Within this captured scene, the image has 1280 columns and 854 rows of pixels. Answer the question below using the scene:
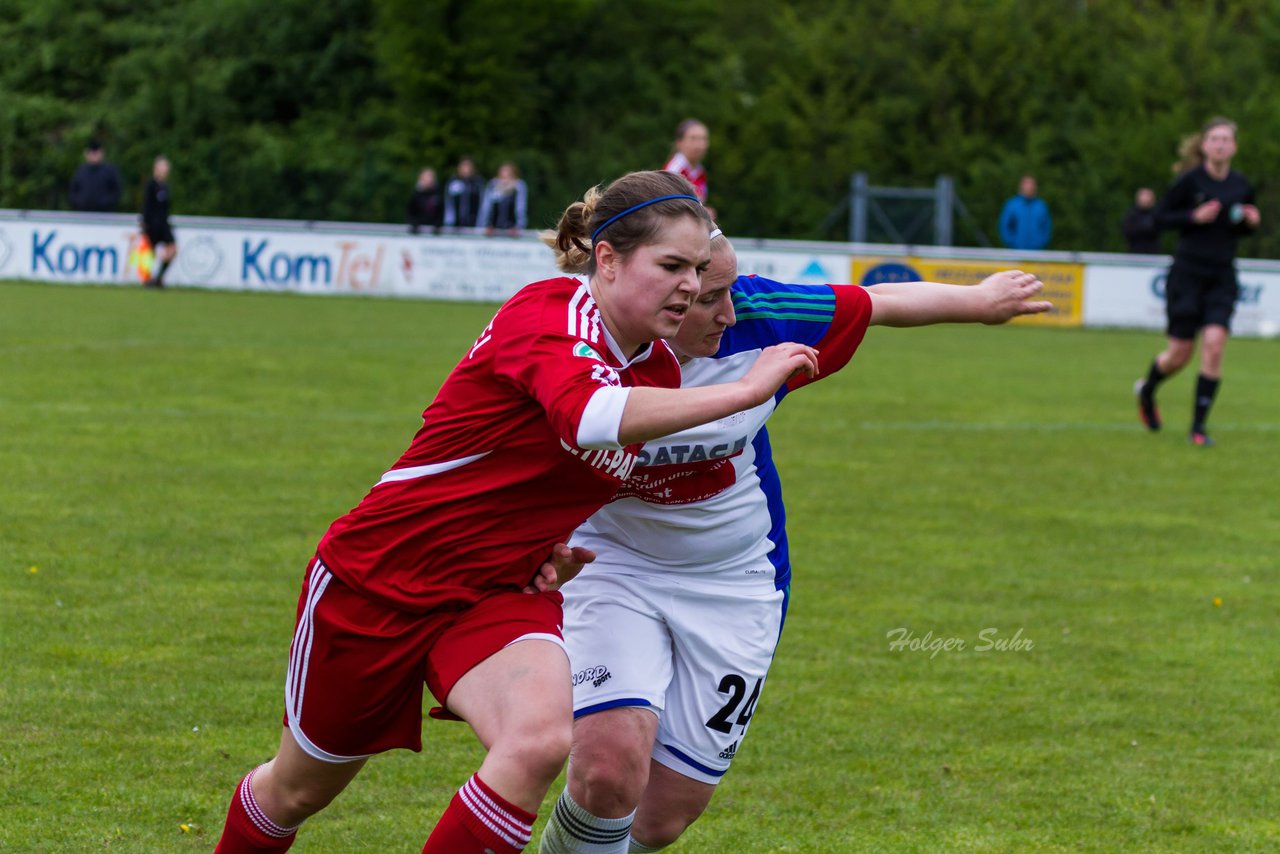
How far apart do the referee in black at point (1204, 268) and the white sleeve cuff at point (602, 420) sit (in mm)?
9594

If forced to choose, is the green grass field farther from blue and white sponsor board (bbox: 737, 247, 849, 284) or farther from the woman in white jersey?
blue and white sponsor board (bbox: 737, 247, 849, 284)

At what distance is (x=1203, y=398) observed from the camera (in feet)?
40.3

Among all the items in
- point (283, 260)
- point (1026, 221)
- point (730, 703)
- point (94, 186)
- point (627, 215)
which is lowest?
point (1026, 221)

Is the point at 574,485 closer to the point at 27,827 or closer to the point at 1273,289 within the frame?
the point at 27,827

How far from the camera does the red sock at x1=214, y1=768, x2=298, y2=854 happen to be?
3760 mm

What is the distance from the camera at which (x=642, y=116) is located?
38281mm

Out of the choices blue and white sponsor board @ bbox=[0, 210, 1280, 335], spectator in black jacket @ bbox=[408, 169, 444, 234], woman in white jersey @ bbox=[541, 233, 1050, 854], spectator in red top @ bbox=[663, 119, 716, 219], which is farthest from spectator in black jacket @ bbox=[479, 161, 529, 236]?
woman in white jersey @ bbox=[541, 233, 1050, 854]

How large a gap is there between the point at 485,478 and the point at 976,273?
20.6 m

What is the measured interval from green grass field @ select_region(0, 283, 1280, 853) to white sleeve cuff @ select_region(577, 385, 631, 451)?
1.71 meters

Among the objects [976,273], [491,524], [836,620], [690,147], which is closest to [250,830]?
[491,524]

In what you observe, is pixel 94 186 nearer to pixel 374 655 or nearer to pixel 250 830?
pixel 250 830

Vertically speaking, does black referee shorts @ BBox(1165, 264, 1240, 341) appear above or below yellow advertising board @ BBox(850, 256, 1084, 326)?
above

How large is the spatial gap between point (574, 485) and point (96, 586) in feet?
13.1

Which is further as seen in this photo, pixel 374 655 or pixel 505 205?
pixel 505 205
